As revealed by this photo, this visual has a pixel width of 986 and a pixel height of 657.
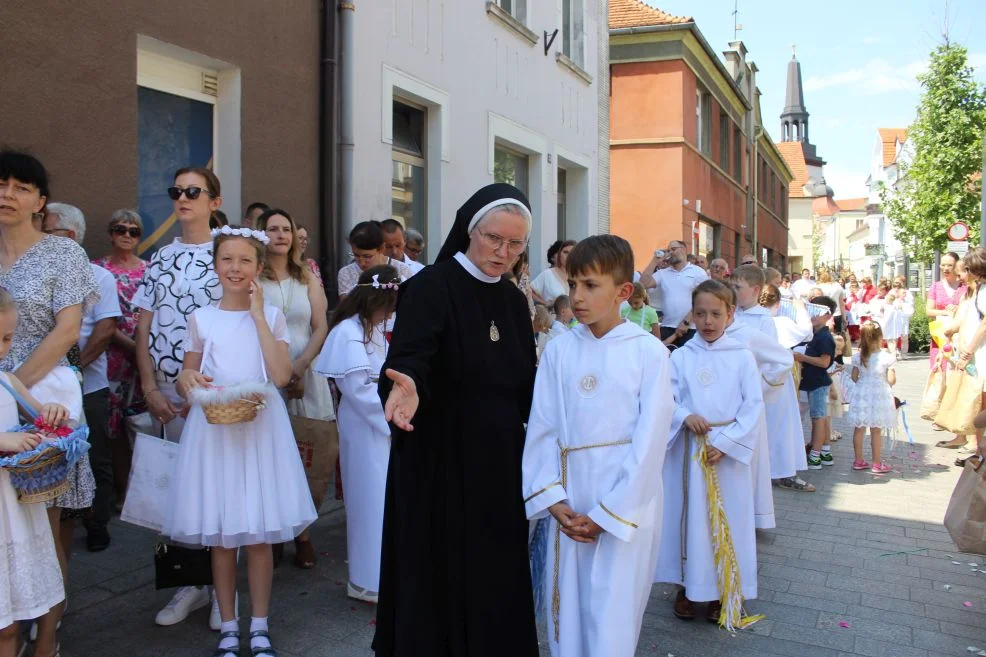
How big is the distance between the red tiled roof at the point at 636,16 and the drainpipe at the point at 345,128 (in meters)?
14.5

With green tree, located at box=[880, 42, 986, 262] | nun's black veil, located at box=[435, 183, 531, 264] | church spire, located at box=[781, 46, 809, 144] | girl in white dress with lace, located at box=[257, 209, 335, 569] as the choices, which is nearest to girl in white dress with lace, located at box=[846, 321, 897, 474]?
girl in white dress with lace, located at box=[257, 209, 335, 569]

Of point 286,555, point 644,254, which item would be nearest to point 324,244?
point 286,555

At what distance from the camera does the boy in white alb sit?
3037 millimetres

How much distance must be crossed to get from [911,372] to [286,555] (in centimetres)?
1645

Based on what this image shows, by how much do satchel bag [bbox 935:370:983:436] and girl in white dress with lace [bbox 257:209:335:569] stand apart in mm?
5457

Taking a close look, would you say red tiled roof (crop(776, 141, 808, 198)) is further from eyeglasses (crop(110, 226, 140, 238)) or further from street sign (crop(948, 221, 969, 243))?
eyeglasses (crop(110, 226, 140, 238))

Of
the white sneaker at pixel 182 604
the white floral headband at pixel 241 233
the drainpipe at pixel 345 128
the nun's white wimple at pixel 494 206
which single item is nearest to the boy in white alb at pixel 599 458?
the nun's white wimple at pixel 494 206

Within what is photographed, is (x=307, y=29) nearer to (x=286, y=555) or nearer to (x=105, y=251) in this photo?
(x=105, y=251)

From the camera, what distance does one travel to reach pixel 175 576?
4.01 metres

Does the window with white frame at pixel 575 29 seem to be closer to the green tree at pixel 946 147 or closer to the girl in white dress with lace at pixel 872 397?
the girl in white dress with lace at pixel 872 397

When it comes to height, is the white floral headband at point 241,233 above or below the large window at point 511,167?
below

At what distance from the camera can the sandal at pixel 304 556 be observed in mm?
5059

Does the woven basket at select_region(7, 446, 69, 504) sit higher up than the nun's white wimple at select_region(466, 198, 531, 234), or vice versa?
the nun's white wimple at select_region(466, 198, 531, 234)

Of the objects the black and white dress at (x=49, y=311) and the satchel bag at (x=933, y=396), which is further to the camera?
the satchel bag at (x=933, y=396)
